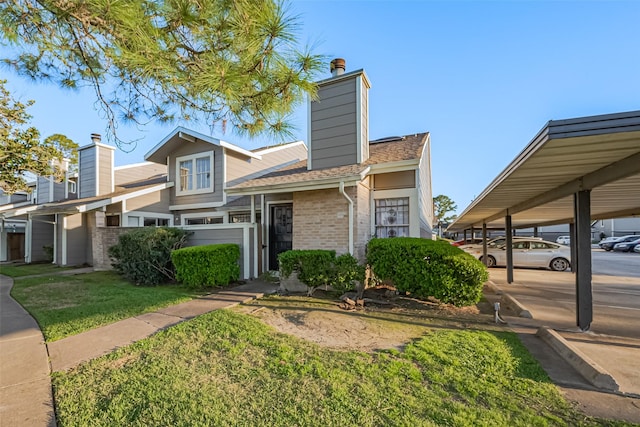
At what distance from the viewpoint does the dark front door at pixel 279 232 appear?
937 cm

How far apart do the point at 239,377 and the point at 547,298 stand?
26.7 ft

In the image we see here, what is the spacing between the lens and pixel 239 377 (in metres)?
3.21

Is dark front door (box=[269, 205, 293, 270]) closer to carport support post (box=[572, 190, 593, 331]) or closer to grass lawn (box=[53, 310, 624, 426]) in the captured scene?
grass lawn (box=[53, 310, 624, 426])

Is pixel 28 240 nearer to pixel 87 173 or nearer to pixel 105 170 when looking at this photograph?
pixel 87 173

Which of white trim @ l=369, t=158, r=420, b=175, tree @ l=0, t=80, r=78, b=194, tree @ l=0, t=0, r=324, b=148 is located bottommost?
white trim @ l=369, t=158, r=420, b=175

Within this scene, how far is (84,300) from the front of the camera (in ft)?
22.2

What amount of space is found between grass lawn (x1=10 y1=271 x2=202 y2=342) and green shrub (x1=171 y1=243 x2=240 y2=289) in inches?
16.2

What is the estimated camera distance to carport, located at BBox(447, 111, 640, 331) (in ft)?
10.1

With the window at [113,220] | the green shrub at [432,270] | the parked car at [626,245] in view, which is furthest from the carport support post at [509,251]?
the parked car at [626,245]

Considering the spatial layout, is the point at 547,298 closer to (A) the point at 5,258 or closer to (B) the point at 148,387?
(B) the point at 148,387

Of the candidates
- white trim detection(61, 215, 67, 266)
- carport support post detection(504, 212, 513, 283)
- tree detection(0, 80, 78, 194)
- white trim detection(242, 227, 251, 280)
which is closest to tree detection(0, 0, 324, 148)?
white trim detection(242, 227, 251, 280)

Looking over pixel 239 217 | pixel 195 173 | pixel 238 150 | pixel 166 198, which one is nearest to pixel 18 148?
pixel 166 198

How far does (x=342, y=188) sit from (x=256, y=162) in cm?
756

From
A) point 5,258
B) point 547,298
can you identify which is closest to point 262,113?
point 547,298
